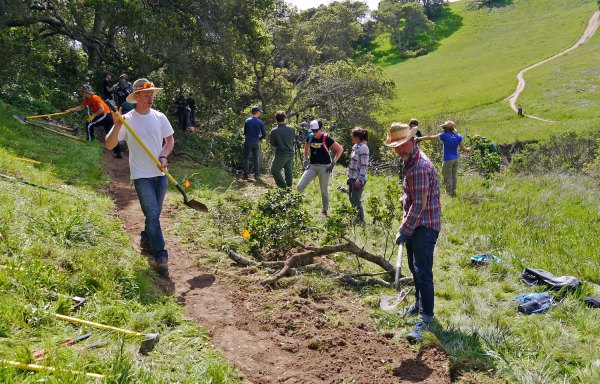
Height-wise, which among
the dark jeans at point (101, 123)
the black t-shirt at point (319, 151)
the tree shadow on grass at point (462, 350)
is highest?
the dark jeans at point (101, 123)

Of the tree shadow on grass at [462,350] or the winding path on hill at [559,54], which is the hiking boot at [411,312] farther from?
the winding path on hill at [559,54]

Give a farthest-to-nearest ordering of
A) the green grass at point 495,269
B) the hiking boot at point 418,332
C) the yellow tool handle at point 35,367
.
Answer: the hiking boot at point 418,332
the green grass at point 495,269
the yellow tool handle at point 35,367

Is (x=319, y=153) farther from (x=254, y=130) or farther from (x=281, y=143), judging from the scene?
(x=254, y=130)

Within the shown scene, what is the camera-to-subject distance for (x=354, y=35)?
158ft

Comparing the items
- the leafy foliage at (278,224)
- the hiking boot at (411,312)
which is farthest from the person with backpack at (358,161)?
the hiking boot at (411,312)

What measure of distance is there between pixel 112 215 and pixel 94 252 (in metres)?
2.44

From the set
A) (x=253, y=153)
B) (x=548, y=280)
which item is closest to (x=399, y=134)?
(x=548, y=280)

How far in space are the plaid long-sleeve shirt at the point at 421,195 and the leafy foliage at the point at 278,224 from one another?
2235 millimetres

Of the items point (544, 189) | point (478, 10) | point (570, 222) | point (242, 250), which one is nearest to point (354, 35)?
point (544, 189)

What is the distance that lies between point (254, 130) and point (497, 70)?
52672mm

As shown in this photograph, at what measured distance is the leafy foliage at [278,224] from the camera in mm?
6469

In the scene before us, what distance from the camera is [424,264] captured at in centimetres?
463

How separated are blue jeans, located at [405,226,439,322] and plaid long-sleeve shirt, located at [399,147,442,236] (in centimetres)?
9

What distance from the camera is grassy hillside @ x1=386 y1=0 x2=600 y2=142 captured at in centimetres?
3412
